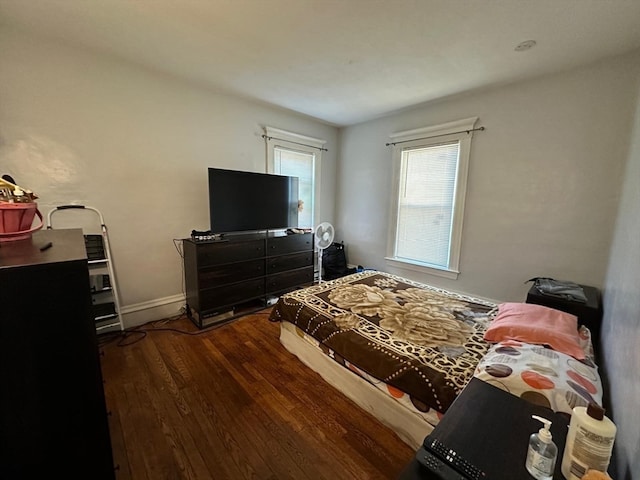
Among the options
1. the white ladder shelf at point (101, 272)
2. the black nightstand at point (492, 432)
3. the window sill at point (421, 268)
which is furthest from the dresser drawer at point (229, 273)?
the black nightstand at point (492, 432)

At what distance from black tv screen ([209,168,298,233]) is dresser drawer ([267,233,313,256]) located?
0.68ft

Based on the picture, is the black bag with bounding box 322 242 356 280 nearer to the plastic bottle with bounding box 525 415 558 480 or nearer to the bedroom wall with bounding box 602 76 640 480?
the bedroom wall with bounding box 602 76 640 480

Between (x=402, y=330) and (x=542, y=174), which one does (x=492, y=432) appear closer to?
(x=402, y=330)

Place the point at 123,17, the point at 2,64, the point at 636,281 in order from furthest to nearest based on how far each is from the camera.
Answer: the point at 2,64 < the point at 123,17 < the point at 636,281

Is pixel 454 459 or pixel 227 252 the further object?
pixel 227 252

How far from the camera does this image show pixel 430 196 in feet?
11.3

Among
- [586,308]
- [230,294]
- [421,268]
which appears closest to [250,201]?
[230,294]

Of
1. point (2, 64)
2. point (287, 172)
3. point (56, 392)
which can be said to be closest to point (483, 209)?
point (287, 172)

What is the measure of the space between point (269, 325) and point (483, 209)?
274 centimetres

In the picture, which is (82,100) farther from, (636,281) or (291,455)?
Answer: (636,281)

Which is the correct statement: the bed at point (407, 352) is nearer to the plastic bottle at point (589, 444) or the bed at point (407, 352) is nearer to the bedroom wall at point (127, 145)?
the plastic bottle at point (589, 444)

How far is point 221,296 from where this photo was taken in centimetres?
280

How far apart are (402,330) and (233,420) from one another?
122cm

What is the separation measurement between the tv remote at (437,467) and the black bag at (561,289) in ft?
6.78
